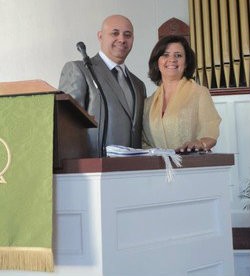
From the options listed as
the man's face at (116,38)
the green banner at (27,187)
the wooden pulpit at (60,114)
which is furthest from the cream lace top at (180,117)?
the green banner at (27,187)

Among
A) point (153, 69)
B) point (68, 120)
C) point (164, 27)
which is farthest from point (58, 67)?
point (68, 120)

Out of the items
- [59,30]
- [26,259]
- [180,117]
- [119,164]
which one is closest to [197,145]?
[180,117]

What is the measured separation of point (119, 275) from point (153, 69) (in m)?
1.27

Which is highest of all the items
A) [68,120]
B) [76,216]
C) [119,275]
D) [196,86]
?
[196,86]

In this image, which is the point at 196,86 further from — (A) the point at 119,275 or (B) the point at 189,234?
(A) the point at 119,275

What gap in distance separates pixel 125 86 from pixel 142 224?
2.83 ft

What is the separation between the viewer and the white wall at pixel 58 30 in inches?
166

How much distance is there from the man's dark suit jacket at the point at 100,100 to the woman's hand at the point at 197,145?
0.31 metres

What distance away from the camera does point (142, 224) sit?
1.34 meters

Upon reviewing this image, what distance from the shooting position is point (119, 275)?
4.15ft

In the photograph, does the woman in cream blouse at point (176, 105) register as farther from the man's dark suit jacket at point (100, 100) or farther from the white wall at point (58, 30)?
the white wall at point (58, 30)

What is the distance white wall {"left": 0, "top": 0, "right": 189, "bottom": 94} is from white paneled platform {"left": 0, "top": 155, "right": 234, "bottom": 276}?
2784 mm

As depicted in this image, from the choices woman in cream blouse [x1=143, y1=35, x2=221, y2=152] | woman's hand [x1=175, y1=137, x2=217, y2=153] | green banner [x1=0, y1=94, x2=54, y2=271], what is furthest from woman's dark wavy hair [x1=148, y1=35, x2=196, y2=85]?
green banner [x1=0, y1=94, x2=54, y2=271]

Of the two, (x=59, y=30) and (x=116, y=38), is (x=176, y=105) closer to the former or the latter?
(x=116, y=38)
